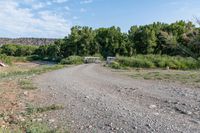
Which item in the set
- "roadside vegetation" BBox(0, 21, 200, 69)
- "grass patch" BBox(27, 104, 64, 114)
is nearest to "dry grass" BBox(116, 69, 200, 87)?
"grass patch" BBox(27, 104, 64, 114)

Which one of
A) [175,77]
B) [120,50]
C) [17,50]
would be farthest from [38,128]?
[17,50]

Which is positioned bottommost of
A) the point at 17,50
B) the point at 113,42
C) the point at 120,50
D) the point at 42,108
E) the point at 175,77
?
the point at 17,50

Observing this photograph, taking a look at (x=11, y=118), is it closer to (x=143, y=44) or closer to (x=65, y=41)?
(x=143, y=44)

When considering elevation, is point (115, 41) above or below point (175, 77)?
above

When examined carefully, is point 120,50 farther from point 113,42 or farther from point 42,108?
point 42,108

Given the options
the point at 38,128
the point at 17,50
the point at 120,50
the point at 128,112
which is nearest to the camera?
the point at 38,128

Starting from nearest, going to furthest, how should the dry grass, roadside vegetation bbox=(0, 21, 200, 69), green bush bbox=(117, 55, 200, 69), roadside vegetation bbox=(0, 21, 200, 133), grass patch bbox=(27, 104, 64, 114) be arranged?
grass patch bbox=(27, 104, 64, 114), the dry grass, green bush bbox=(117, 55, 200, 69), roadside vegetation bbox=(0, 21, 200, 133), roadside vegetation bbox=(0, 21, 200, 69)

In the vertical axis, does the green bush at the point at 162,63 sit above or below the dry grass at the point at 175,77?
below

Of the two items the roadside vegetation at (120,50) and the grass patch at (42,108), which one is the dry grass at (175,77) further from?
the roadside vegetation at (120,50)

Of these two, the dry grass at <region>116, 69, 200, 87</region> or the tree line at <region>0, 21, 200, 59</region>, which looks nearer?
the dry grass at <region>116, 69, 200, 87</region>

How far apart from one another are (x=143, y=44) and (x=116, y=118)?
214ft

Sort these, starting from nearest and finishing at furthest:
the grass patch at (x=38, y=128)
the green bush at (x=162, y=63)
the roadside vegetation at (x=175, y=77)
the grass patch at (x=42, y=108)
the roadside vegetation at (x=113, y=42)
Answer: the grass patch at (x=38, y=128), the grass patch at (x=42, y=108), the roadside vegetation at (x=175, y=77), the green bush at (x=162, y=63), the roadside vegetation at (x=113, y=42)

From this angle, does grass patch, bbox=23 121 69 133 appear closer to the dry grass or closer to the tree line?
the dry grass

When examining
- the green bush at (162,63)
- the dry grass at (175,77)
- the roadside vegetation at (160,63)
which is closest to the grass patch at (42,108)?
the dry grass at (175,77)
